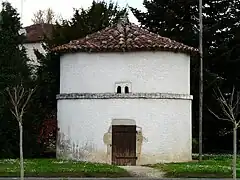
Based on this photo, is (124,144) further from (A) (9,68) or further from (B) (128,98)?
(A) (9,68)

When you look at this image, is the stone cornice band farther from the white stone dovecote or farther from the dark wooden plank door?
the dark wooden plank door

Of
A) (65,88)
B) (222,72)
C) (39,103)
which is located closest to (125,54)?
(65,88)

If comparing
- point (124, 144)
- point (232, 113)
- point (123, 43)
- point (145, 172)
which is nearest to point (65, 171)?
point (145, 172)

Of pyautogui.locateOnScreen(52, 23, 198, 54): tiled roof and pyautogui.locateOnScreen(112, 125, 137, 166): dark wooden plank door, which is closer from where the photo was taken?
pyautogui.locateOnScreen(112, 125, 137, 166): dark wooden plank door

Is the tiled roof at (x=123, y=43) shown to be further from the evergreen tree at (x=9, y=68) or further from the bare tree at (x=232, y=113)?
the evergreen tree at (x=9, y=68)

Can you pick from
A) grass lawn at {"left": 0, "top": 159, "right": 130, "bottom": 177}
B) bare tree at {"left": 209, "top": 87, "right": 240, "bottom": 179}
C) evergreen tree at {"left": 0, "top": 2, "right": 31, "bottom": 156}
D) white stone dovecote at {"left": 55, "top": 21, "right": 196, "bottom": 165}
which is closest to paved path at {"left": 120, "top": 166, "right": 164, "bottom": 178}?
grass lawn at {"left": 0, "top": 159, "right": 130, "bottom": 177}

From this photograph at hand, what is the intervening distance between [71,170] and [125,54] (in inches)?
270

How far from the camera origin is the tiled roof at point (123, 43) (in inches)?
1129

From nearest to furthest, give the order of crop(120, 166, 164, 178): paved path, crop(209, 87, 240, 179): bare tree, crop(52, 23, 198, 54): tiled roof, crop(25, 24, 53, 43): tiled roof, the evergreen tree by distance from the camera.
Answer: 1. crop(209, 87, 240, 179): bare tree
2. crop(120, 166, 164, 178): paved path
3. crop(52, 23, 198, 54): tiled roof
4. the evergreen tree
5. crop(25, 24, 53, 43): tiled roof

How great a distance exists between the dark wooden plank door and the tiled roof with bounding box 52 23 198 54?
3427 millimetres

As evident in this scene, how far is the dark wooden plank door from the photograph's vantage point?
28391mm

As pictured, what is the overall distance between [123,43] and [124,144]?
4.39m

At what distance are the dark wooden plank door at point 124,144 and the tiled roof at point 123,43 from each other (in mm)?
3427

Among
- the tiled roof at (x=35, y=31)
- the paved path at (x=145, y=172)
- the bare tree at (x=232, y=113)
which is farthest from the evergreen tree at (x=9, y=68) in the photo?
the tiled roof at (x=35, y=31)
